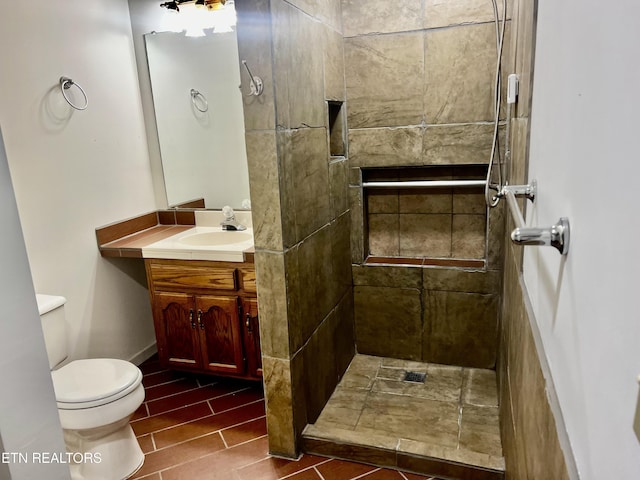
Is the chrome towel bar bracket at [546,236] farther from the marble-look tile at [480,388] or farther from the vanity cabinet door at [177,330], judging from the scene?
the vanity cabinet door at [177,330]

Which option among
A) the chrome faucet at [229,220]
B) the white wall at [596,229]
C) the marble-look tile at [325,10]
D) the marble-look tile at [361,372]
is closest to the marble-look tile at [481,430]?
the marble-look tile at [361,372]

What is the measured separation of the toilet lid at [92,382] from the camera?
6.48 ft


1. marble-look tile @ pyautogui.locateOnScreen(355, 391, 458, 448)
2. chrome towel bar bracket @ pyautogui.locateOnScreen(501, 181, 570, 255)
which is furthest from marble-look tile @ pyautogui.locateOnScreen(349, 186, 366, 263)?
chrome towel bar bracket @ pyautogui.locateOnScreen(501, 181, 570, 255)

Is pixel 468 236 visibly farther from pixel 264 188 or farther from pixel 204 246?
pixel 204 246

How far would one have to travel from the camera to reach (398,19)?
2438 millimetres

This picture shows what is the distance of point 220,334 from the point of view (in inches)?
104

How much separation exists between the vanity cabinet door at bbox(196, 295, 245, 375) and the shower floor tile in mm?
599

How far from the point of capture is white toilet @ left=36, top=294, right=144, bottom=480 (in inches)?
77.8

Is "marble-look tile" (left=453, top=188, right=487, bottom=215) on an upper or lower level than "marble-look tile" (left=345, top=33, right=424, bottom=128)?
lower

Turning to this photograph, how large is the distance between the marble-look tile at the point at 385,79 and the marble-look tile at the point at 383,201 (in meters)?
0.42

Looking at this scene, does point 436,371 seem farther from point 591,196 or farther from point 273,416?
point 591,196

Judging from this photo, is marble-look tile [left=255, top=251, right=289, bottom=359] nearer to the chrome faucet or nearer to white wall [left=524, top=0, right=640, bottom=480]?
the chrome faucet

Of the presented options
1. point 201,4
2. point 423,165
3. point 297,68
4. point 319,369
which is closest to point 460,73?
point 423,165

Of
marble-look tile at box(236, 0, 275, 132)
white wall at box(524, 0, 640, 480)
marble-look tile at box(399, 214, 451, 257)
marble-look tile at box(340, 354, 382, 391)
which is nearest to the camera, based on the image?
white wall at box(524, 0, 640, 480)
